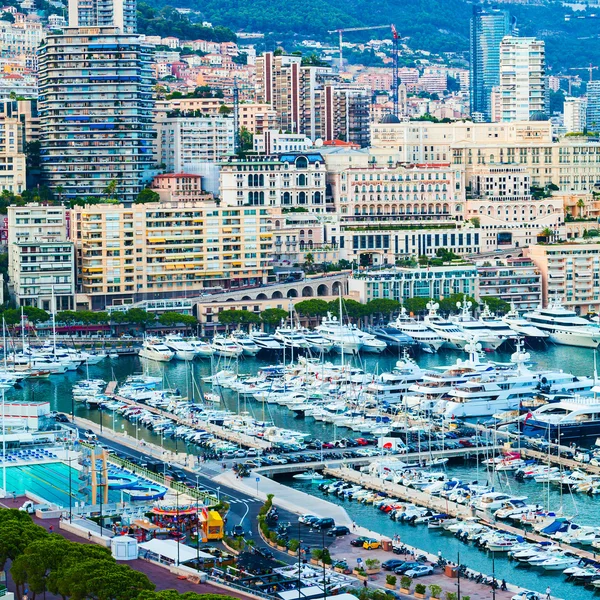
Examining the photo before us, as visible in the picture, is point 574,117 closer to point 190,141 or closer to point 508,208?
point 508,208

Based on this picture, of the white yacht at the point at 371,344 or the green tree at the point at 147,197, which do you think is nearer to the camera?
the white yacht at the point at 371,344

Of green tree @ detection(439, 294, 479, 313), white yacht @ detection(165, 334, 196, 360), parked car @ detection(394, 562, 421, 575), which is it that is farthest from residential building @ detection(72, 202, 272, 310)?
parked car @ detection(394, 562, 421, 575)

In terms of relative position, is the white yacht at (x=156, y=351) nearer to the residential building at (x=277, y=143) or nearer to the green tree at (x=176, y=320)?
the green tree at (x=176, y=320)

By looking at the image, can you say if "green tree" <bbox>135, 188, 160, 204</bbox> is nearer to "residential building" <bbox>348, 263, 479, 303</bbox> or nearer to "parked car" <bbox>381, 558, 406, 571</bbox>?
"residential building" <bbox>348, 263, 479, 303</bbox>

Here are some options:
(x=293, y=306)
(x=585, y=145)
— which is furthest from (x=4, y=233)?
(x=585, y=145)

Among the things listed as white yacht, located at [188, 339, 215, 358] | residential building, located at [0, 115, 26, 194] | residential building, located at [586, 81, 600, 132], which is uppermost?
residential building, located at [586, 81, 600, 132]

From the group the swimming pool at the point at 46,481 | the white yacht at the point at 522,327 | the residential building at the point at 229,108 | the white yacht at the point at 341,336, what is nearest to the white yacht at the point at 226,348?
the white yacht at the point at 341,336
